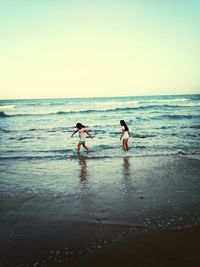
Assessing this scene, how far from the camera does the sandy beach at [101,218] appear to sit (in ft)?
11.6

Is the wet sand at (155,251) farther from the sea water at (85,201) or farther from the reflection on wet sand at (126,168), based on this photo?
the reflection on wet sand at (126,168)

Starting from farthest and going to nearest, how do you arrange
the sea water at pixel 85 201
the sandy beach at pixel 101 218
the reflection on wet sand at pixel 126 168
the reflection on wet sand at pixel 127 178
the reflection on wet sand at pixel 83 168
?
1. the reflection on wet sand at pixel 126 168
2. the reflection on wet sand at pixel 83 168
3. the reflection on wet sand at pixel 127 178
4. the sea water at pixel 85 201
5. the sandy beach at pixel 101 218

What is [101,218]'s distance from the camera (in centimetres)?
472

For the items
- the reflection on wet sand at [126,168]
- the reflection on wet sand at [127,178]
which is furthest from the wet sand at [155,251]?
the reflection on wet sand at [126,168]

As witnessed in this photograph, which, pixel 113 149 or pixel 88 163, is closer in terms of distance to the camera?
pixel 88 163

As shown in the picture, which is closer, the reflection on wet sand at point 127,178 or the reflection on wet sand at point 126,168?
the reflection on wet sand at point 127,178

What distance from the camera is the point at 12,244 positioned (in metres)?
3.88

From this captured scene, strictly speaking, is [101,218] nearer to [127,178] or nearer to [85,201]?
[85,201]

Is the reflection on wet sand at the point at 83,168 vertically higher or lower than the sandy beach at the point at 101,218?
lower

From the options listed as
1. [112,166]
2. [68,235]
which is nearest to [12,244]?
[68,235]

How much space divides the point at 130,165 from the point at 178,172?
177 cm

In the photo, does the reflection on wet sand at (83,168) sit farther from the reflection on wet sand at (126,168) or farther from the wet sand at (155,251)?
the wet sand at (155,251)

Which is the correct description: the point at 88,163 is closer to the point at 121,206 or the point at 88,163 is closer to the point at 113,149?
the point at 113,149

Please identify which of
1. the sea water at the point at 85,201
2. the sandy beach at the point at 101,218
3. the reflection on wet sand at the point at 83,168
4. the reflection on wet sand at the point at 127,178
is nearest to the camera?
the sandy beach at the point at 101,218
